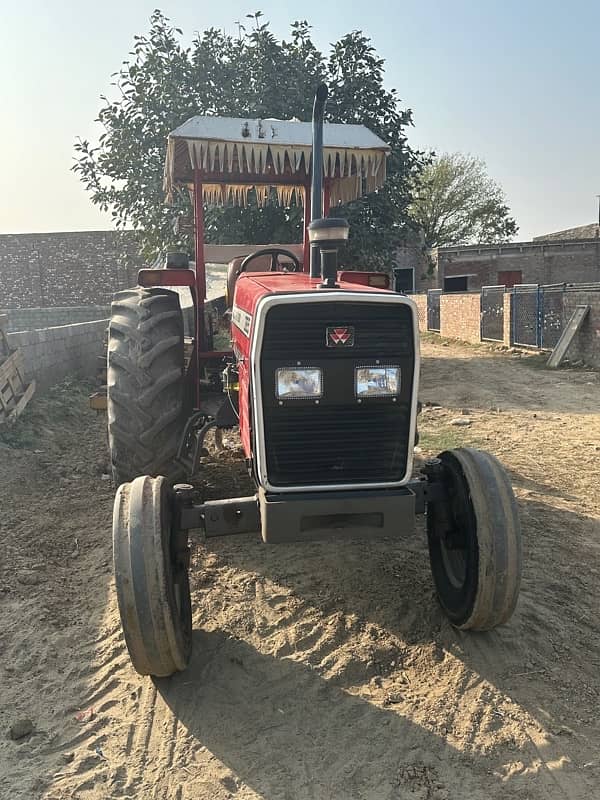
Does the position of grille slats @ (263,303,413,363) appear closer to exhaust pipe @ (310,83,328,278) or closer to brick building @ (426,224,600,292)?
exhaust pipe @ (310,83,328,278)

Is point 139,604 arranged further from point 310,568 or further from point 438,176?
point 438,176

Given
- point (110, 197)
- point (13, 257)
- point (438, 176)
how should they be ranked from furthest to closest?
point (438, 176) → point (13, 257) → point (110, 197)

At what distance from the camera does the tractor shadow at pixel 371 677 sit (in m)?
2.41

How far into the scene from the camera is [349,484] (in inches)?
112

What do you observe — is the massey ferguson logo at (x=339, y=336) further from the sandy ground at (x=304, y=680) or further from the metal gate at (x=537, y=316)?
the metal gate at (x=537, y=316)

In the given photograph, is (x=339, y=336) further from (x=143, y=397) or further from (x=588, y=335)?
(x=588, y=335)

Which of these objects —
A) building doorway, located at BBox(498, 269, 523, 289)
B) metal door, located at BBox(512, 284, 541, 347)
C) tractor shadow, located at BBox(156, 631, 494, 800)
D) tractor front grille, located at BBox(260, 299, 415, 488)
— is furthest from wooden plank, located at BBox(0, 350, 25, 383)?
building doorway, located at BBox(498, 269, 523, 289)

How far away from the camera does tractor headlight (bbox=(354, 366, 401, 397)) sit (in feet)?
9.11

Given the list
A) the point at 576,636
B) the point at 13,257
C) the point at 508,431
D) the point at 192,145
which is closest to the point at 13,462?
the point at 192,145

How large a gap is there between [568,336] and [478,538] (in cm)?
1126

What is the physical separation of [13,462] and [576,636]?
4.66 meters

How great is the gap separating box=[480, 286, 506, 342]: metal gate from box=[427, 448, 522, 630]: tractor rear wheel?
48.5ft

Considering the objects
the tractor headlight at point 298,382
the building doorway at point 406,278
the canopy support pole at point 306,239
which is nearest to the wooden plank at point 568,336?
the canopy support pole at point 306,239

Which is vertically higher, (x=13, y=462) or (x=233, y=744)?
(x=13, y=462)
